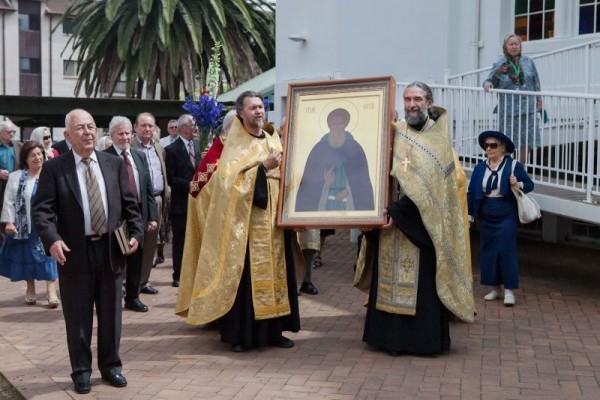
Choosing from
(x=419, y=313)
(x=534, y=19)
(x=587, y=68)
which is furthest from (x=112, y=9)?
(x=419, y=313)

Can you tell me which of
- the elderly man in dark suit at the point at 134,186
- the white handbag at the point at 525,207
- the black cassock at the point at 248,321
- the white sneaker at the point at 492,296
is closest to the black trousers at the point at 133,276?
the elderly man in dark suit at the point at 134,186

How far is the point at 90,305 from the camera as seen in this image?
6.19 meters

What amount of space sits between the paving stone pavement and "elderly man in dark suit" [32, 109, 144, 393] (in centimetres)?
38

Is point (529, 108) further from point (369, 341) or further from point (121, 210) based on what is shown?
point (121, 210)

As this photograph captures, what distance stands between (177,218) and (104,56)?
20.6 meters

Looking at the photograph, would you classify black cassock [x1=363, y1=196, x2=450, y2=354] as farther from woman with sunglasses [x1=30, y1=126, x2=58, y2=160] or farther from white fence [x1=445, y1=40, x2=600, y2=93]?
white fence [x1=445, y1=40, x2=600, y2=93]

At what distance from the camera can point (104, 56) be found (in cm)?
2969

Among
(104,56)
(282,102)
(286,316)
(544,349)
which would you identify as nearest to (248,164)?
(286,316)

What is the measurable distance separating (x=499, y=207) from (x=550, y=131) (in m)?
1.39

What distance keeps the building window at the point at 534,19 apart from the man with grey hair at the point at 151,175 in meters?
7.07

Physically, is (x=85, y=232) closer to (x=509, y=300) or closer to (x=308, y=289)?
(x=308, y=289)

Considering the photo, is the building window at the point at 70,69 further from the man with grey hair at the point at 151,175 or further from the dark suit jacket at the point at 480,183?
the dark suit jacket at the point at 480,183

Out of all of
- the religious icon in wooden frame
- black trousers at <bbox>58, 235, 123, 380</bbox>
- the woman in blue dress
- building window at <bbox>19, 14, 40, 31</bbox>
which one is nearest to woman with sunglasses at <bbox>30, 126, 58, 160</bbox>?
the woman in blue dress

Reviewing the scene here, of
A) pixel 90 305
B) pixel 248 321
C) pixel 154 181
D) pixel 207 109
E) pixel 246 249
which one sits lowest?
pixel 248 321
